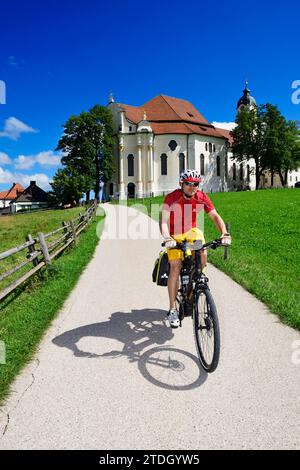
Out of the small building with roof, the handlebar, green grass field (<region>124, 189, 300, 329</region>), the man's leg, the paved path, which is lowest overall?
the paved path

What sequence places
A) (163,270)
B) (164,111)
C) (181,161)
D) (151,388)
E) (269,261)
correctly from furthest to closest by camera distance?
1. (164,111)
2. (181,161)
3. (269,261)
4. (163,270)
5. (151,388)

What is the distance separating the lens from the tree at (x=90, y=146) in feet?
195

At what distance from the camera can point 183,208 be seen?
503 centimetres

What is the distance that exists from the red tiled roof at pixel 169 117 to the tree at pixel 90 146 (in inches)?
258

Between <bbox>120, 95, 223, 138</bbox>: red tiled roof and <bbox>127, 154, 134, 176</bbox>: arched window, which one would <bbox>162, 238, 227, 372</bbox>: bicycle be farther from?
<bbox>120, 95, 223, 138</bbox>: red tiled roof

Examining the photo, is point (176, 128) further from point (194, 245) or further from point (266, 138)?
point (194, 245)

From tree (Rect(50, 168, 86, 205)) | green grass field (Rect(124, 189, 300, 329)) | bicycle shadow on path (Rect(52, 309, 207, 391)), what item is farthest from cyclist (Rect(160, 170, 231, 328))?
tree (Rect(50, 168, 86, 205))

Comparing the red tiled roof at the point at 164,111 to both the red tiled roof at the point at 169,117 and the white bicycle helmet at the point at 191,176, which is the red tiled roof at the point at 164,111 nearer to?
the red tiled roof at the point at 169,117

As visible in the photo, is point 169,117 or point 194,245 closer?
point 194,245

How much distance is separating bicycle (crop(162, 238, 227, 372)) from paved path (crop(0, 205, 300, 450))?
Answer: 23cm

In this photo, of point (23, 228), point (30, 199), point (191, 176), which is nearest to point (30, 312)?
point (191, 176)

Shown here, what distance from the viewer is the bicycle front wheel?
3.96 metres

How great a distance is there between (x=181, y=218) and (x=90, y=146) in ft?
188

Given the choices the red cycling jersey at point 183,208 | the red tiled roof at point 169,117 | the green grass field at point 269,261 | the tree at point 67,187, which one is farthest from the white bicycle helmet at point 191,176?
the red tiled roof at point 169,117
